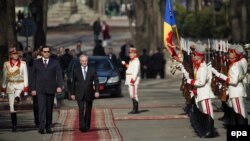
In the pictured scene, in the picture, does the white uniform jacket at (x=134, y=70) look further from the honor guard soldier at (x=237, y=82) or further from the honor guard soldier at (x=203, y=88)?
the honor guard soldier at (x=237, y=82)

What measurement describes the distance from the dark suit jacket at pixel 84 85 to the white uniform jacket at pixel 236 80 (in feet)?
11.9

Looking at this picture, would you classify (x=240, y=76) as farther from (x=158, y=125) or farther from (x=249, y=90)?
(x=249, y=90)

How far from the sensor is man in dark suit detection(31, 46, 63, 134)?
896 inches

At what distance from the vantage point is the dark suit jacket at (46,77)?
74.7ft

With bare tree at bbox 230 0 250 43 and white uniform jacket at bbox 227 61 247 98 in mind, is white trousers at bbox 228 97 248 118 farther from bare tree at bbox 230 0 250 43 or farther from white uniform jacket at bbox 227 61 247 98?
bare tree at bbox 230 0 250 43

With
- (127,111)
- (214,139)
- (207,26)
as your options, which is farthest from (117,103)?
(207,26)

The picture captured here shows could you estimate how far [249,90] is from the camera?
1300 inches

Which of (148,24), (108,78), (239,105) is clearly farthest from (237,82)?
(148,24)

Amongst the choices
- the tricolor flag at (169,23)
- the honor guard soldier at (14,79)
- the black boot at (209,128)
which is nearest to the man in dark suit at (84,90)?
the honor guard soldier at (14,79)

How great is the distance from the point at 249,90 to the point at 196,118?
431 inches

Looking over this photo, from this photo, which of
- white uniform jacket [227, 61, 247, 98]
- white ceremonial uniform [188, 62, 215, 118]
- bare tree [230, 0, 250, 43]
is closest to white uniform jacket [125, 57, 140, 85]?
white ceremonial uniform [188, 62, 215, 118]

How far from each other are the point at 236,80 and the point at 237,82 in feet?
0.19

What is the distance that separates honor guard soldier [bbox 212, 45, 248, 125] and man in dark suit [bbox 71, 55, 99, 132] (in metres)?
3.35

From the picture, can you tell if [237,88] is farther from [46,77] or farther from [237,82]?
[46,77]
